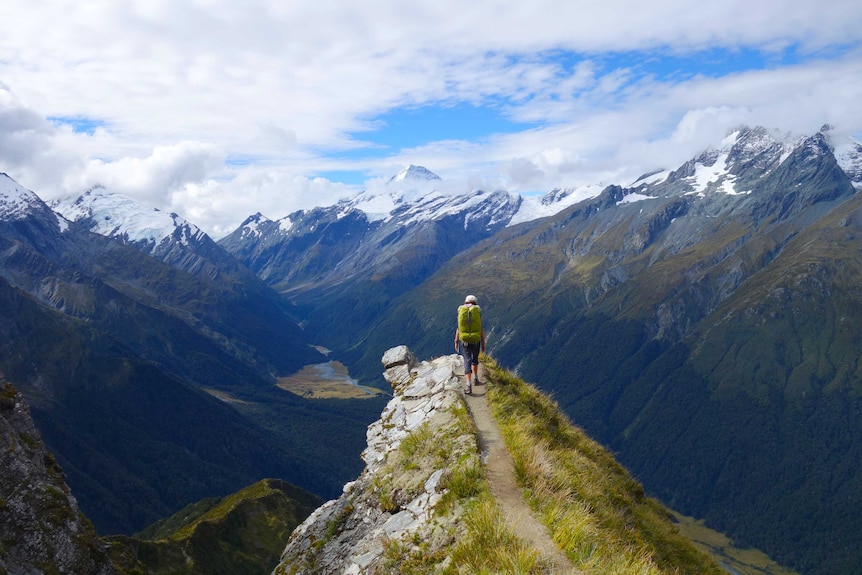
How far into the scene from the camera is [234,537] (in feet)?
368

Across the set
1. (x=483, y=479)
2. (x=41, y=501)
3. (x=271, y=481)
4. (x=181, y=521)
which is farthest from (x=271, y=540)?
(x=483, y=479)

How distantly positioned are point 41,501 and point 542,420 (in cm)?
1941

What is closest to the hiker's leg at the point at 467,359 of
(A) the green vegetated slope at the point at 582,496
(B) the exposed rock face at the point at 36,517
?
(A) the green vegetated slope at the point at 582,496

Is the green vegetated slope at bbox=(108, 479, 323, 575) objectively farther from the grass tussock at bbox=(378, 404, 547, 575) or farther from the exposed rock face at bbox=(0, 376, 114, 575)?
the grass tussock at bbox=(378, 404, 547, 575)

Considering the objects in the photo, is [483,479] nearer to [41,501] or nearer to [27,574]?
[27,574]

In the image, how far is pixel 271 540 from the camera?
378 feet

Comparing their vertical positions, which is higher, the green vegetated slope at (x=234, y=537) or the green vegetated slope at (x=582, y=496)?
the green vegetated slope at (x=582, y=496)

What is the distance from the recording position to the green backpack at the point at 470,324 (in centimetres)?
2458

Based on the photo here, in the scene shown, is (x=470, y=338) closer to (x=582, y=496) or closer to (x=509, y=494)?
(x=582, y=496)

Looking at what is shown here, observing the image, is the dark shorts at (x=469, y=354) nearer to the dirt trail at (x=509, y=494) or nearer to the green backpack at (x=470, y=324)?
the green backpack at (x=470, y=324)

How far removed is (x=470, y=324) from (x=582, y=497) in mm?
10168

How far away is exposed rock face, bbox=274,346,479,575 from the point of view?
51.9 feet

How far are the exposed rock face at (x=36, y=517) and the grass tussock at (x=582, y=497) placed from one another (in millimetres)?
16458

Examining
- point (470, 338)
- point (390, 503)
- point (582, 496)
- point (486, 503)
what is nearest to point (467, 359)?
point (470, 338)
